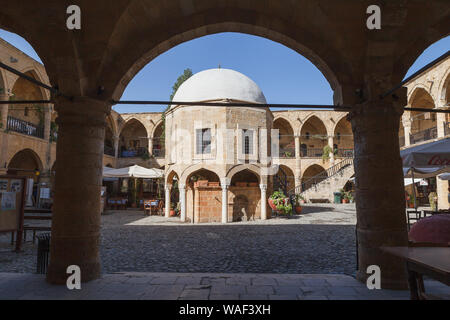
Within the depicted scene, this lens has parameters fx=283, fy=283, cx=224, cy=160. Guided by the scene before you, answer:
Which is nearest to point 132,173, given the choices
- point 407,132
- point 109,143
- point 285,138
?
point 109,143

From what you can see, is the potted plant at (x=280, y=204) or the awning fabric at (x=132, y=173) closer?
the potted plant at (x=280, y=204)

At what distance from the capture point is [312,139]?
3039cm

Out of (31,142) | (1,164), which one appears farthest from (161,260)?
(31,142)

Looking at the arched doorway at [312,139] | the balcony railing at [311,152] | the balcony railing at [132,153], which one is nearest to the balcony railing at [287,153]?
the arched doorway at [312,139]

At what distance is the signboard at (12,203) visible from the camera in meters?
5.94

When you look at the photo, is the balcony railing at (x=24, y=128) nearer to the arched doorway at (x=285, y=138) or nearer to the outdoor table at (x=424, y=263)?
the outdoor table at (x=424, y=263)

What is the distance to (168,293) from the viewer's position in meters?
3.40

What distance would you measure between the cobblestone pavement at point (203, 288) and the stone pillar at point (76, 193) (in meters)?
0.31

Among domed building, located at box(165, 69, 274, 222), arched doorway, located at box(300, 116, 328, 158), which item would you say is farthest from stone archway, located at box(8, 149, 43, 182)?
arched doorway, located at box(300, 116, 328, 158)

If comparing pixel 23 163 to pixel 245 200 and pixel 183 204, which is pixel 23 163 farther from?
pixel 245 200

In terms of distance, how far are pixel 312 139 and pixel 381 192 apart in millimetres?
27804

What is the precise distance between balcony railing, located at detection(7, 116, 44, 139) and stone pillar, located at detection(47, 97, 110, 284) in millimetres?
13386
